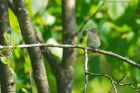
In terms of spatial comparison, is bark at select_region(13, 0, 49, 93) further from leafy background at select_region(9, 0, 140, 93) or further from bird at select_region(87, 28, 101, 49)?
leafy background at select_region(9, 0, 140, 93)

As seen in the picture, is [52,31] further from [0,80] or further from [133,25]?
[0,80]

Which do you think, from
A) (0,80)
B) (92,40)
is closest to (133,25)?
(92,40)

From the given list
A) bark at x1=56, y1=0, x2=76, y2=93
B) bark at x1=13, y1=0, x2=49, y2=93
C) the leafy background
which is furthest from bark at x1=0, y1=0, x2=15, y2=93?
the leafy background

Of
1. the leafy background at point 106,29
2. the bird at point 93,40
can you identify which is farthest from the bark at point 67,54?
the bird at point 93,40

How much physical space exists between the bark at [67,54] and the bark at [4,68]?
0.53 metres

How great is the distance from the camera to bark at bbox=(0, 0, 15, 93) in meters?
1.73

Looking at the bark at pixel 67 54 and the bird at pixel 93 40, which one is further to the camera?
the bark at pixel 67 54

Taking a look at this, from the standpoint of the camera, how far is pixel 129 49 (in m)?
2.91

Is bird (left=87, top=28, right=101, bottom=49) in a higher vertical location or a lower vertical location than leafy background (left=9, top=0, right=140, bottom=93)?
higher

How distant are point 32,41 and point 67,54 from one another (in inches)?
19.5

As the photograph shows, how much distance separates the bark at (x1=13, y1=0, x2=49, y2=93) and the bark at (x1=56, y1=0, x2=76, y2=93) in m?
0.29

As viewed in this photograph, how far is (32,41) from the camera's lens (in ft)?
6.16

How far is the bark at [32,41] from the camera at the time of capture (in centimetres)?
186

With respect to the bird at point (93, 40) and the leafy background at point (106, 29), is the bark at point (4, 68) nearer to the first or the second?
the bird at point (93, 40)
